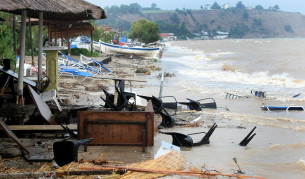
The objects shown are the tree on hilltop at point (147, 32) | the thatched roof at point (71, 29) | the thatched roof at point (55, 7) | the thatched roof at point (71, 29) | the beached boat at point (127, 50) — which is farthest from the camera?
the tree on hilltop at point (147, 32)

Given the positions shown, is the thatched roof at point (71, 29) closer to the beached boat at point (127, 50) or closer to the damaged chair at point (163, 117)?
the damaged chair at point (163, 117)

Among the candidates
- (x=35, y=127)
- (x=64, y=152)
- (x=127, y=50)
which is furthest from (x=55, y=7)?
(x=127, y=50)

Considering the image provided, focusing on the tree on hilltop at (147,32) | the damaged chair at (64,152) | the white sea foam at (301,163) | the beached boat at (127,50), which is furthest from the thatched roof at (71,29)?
the tree on hilltop at (147,32)

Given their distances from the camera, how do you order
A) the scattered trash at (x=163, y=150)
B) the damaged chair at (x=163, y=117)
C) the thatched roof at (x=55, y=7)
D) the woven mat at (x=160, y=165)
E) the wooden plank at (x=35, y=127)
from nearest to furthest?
1. the woven mat at (x=160, y=165)
2. the scattered trash at (x=163, y=150)
3. the thatched roof at (x=55, y=7)
4. the wooden plank at (x=35, y=127)
5. the damaged chair at (x=163, y=117)

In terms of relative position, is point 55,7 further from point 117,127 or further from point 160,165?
point 160,165

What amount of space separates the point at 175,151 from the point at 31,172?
2042 mm

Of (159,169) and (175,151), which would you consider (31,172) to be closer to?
(159,169)

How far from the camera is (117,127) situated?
256 inches

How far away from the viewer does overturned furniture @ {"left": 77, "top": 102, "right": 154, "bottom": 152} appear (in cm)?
643

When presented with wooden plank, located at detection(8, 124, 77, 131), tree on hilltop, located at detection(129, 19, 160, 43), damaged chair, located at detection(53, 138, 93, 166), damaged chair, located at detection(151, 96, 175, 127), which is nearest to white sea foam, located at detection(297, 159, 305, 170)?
damaged chair, located at detection(151, 96, 175, 127)

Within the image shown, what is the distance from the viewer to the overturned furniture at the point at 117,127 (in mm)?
6426

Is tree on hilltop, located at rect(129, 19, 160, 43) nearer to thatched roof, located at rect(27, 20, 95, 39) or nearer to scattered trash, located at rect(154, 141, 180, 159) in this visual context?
thatched roof, located at rect(27, 20, 95, 39)

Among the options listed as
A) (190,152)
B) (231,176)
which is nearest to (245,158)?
(190,152)

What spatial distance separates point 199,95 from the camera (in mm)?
16188
